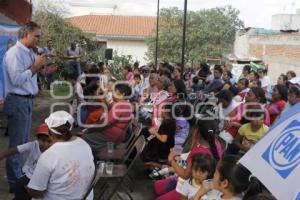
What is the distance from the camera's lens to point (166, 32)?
2934cm

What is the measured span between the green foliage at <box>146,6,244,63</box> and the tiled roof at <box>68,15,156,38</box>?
14.8ft

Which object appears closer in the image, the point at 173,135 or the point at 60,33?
the point at 173,135

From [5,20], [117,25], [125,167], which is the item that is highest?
[117,25]

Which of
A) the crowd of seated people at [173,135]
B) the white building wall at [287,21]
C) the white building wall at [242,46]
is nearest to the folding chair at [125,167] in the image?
the crowd of seated people at [173,135]

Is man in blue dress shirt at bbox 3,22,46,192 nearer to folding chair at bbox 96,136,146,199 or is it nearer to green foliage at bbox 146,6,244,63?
folding chair at bbox 96,136,146,199

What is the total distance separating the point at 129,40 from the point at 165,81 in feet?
92.2

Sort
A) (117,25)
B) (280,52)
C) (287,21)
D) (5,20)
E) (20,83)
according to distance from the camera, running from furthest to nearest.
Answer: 1. (117,25)
2. (287,21)
3. (280,52)
4. (5,20)
5. (20,83)

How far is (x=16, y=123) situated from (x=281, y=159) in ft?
10.2

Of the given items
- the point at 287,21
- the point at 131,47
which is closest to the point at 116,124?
the point at 287,21

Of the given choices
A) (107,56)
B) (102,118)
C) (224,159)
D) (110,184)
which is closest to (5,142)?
(102,118)

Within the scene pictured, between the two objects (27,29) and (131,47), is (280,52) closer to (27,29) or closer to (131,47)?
(27,29)

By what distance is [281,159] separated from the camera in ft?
6.05

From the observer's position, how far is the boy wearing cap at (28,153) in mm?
3428

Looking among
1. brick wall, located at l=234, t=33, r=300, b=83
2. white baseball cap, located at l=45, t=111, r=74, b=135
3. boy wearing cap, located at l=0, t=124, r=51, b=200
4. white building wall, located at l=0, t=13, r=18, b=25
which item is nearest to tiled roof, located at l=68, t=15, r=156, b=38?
brick wall, located at l=234, t=33, r=300, b=83
